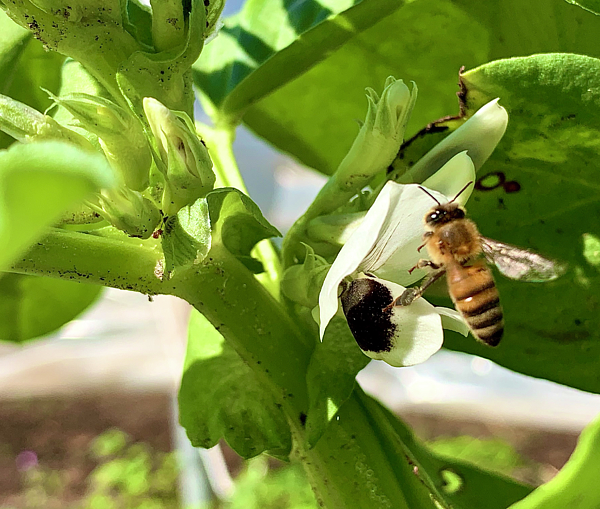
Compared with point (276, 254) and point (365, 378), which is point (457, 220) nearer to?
point (276, 254)

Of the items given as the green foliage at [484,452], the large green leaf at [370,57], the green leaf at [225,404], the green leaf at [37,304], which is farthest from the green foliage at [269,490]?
the green leaf at [225,404]

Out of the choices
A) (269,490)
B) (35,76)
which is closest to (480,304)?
(35,76)

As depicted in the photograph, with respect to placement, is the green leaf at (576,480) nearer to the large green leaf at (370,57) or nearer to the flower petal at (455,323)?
the flower petal at (455,323)

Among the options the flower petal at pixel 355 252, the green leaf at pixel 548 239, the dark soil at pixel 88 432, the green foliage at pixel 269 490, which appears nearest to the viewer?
the flower petal at pixel 355 252

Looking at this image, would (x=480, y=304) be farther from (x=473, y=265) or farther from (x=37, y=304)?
(x=37, y=304)

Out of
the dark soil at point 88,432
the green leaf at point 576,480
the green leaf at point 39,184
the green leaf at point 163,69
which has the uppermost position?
the green leaf at point 39,184

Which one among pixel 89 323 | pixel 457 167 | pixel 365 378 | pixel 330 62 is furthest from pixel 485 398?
pixel 457 167
